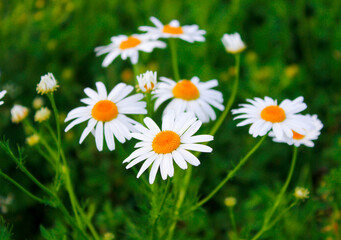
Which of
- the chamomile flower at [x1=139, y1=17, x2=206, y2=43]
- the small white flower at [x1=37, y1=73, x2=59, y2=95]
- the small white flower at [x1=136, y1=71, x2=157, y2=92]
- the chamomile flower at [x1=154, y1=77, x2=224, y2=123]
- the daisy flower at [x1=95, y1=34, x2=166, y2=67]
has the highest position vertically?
the chamomile flower at [x1=139, y1=17, x2=206, y2=43]

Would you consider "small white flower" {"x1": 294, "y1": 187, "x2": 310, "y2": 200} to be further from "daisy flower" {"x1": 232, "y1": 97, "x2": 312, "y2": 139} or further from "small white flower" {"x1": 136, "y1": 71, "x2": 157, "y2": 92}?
"small white flower" {"x1": 136, "y1": 71, "x2": 157, "y2": 92}

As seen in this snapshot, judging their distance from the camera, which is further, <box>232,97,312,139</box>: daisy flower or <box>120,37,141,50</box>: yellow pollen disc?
<box>120,37,141,50</box>: yellow pollen disc

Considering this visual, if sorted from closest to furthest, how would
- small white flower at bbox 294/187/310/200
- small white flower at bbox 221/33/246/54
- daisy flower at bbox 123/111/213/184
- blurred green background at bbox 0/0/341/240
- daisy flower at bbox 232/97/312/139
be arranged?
1. daisy flower at bbox 123/111/213/184
2. daisy flower at bbox 232/97/312/139
3. small white flower at bbox 294/187/310/200
4. small white flower at bbox 221/33/246/54
5. blurred green background at bbox 0/0/341/240

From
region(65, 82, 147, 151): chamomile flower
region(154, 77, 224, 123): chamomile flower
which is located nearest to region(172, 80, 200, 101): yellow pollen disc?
region(154, 77, 224, 123): chamomile flower

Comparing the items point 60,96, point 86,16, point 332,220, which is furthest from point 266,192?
point 86,16

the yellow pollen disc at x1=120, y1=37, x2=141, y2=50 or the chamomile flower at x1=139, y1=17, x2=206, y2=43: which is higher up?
the chamomile flower at x1=139, y1=17, x2=206, y2=43

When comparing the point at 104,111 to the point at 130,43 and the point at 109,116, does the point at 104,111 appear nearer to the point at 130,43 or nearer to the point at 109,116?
the point at 109,116

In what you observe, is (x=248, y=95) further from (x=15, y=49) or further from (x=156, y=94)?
(x=15, y=49)

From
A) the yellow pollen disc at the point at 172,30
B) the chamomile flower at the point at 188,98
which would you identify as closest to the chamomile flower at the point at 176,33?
the yellow pollen disc at the point at 172,30
